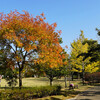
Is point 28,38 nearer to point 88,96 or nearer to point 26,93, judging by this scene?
point 26,93

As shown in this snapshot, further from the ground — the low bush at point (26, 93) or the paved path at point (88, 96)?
the low bush at point (26, 93)

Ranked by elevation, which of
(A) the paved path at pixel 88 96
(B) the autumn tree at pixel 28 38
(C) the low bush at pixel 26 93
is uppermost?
(B) the autumn tree at pixel 28 38

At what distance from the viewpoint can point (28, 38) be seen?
1371 cm

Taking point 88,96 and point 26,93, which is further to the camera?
point 88,96

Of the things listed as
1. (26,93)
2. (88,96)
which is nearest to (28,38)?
(26,93)

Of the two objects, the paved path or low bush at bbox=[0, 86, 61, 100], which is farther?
the paved path

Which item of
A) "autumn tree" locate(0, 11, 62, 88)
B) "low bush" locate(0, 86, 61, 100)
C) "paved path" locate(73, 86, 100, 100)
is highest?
"autumn tree" locate(0, 11, 62, 88)

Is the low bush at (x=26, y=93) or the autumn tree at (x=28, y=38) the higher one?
the autumn tree at (x=28, y=38)

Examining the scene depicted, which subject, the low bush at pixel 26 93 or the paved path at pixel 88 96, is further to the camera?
the paved path at pixel 88 96

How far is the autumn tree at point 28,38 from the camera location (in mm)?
13688

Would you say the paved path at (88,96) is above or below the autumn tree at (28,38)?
below

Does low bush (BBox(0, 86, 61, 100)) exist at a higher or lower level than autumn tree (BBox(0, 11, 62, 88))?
lower

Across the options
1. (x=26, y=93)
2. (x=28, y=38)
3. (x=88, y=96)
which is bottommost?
(x=88, y=96)

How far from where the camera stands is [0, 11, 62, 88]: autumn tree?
13.7m
